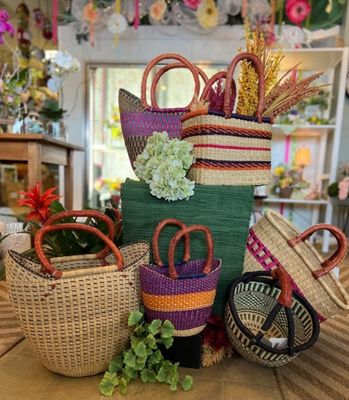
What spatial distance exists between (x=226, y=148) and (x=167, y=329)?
0.54m

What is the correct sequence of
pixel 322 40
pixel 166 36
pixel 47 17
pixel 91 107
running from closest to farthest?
pixel 322 40, pixel 166 36, pixel 91 107, pixel 47 17

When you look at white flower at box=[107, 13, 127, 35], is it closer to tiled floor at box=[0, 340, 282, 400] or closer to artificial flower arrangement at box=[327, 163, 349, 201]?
artificial flower arrangement at box=[327, 163, 349, 201]

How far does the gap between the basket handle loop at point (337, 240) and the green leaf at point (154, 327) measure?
0.47 meters

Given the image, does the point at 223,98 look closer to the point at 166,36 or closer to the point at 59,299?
the point at 59,299

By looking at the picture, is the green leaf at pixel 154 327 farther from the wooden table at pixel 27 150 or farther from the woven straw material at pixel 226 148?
the wooden table at pixel 27 150

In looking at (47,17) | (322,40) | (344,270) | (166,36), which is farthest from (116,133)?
(344,270)

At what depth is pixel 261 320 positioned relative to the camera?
105 cm

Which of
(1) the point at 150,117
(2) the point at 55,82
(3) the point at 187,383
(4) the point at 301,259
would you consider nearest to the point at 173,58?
(1) the point at 150,117

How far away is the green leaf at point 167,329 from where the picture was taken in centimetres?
83

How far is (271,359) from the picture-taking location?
848mm

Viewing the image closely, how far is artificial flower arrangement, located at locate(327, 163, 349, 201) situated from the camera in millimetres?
2229

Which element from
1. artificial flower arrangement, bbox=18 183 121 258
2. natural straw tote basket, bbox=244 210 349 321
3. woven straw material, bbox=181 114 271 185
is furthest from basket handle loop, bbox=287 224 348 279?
artificial flower arrangement, bbox=18 183 121 258

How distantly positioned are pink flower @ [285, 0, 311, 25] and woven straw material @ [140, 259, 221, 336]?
2.48 metres

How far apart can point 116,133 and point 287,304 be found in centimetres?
272
